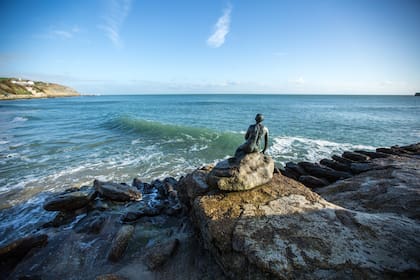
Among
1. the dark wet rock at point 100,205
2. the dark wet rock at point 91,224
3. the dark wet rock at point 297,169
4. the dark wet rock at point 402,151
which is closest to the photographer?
the dark wet rock at point 91,224

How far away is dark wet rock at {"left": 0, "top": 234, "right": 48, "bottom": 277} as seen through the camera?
17.6 ft

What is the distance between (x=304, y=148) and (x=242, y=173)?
548 inches

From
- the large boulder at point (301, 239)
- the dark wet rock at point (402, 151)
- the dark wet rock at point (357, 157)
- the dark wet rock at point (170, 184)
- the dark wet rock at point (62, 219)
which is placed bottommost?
the dark wet rock at point (62, 219)

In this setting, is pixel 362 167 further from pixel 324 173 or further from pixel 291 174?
pixel 291 174

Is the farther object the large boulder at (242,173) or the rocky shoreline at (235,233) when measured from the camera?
the large boulder at (242,173)

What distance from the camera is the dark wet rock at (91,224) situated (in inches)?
264

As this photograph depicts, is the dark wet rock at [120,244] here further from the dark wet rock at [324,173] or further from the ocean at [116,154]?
the dark wet rock at [324,173]

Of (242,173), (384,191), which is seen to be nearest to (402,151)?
(384,191)

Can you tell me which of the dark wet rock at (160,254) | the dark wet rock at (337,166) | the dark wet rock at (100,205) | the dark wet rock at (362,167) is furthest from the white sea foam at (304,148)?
the dark wet rock at (100,205)

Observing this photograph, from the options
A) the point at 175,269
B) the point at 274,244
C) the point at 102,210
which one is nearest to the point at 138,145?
the point at 102,210

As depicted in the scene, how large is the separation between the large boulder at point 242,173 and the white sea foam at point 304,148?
8.77 m

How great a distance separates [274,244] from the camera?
12.4ft

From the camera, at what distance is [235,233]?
4156 millimetres

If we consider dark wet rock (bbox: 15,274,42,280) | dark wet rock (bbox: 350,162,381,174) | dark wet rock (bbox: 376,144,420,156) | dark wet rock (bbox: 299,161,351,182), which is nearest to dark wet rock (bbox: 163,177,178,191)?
dark wet rock (bbox: 15,274,42,280)
